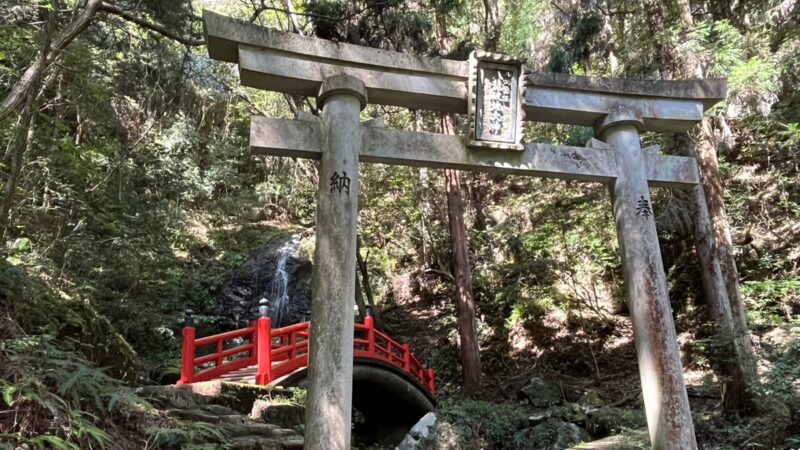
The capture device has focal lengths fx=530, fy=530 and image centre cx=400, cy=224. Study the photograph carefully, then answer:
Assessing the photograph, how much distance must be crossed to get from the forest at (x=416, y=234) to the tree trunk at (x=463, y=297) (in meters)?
0.05

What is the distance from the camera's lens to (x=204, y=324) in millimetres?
13312

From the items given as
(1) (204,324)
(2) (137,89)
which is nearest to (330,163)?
(2) (137,89)

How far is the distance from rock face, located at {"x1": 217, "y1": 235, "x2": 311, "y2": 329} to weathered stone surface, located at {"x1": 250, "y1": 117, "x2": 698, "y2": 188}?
9.20m

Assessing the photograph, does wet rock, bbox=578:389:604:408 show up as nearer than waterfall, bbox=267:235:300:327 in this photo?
Yes

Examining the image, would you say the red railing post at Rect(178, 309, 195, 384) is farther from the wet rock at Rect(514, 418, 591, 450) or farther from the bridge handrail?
the wet rock at Rect(514, 418, 591, 450)

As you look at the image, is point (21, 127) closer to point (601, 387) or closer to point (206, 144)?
point (601, 387)

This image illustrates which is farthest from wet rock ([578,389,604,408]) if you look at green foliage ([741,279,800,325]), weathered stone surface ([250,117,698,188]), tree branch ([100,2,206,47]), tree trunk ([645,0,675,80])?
tree branch ([100,2,206,47])

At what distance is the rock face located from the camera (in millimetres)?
13547

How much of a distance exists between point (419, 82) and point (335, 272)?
2.06 meters

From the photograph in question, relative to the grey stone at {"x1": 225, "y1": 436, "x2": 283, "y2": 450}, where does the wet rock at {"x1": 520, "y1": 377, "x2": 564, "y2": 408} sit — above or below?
above

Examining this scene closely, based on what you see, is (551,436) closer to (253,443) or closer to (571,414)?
(571,414)

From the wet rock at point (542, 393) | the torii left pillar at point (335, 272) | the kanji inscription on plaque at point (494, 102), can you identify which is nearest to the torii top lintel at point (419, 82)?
the kanji inscription on plaque at point (494, 102)

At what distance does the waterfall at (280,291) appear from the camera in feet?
44.2

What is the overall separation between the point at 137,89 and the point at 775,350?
40.5 ft
